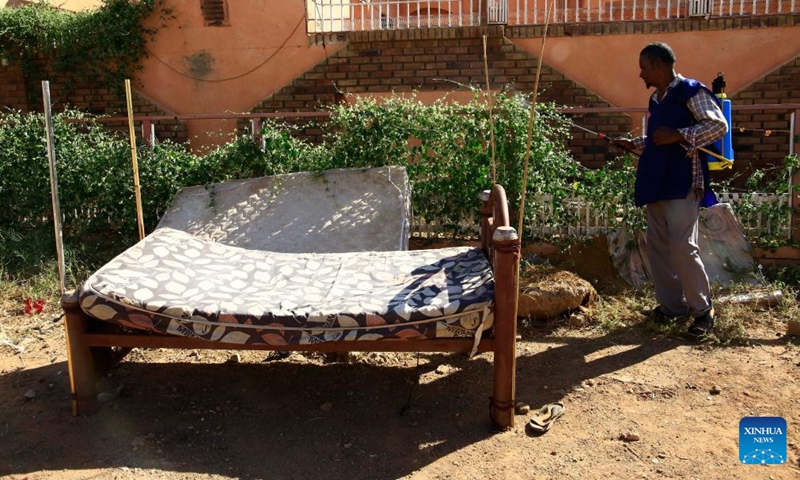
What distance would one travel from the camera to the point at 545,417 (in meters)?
3.48

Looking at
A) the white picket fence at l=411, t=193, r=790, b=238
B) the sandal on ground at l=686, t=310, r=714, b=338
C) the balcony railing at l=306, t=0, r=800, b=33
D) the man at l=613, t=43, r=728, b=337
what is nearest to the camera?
the man at l=613, t=43, r=728, b=337

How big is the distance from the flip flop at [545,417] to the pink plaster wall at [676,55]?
610 centimetres

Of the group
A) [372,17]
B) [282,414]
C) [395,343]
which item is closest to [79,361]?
[282,414]

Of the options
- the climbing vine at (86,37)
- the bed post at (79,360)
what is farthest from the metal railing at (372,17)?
the bed post at (79,360)

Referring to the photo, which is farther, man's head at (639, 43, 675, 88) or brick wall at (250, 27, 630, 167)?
brick wall at (250, 27, 630, 167)

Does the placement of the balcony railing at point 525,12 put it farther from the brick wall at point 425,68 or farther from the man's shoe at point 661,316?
the man's shoe at point 661,316

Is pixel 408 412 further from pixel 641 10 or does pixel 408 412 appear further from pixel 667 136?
pixel 641 10

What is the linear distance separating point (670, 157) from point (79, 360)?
140 inches

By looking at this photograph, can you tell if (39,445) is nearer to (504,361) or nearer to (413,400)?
(413,400)

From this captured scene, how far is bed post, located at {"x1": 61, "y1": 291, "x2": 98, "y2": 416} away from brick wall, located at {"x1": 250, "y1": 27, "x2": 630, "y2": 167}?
6.01 meters

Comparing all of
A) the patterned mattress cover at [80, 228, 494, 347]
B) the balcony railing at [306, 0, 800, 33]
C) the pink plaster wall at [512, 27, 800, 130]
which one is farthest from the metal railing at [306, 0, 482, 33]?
the patterned mattress cover at [80, 228, 494, 347]

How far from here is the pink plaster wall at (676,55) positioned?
8414 mm

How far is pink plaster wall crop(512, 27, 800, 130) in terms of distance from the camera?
27.6ft

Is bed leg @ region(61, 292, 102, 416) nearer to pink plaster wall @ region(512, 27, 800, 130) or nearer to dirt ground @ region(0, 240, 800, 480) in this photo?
dirt ground @ region(0, 240, 800, 480)
